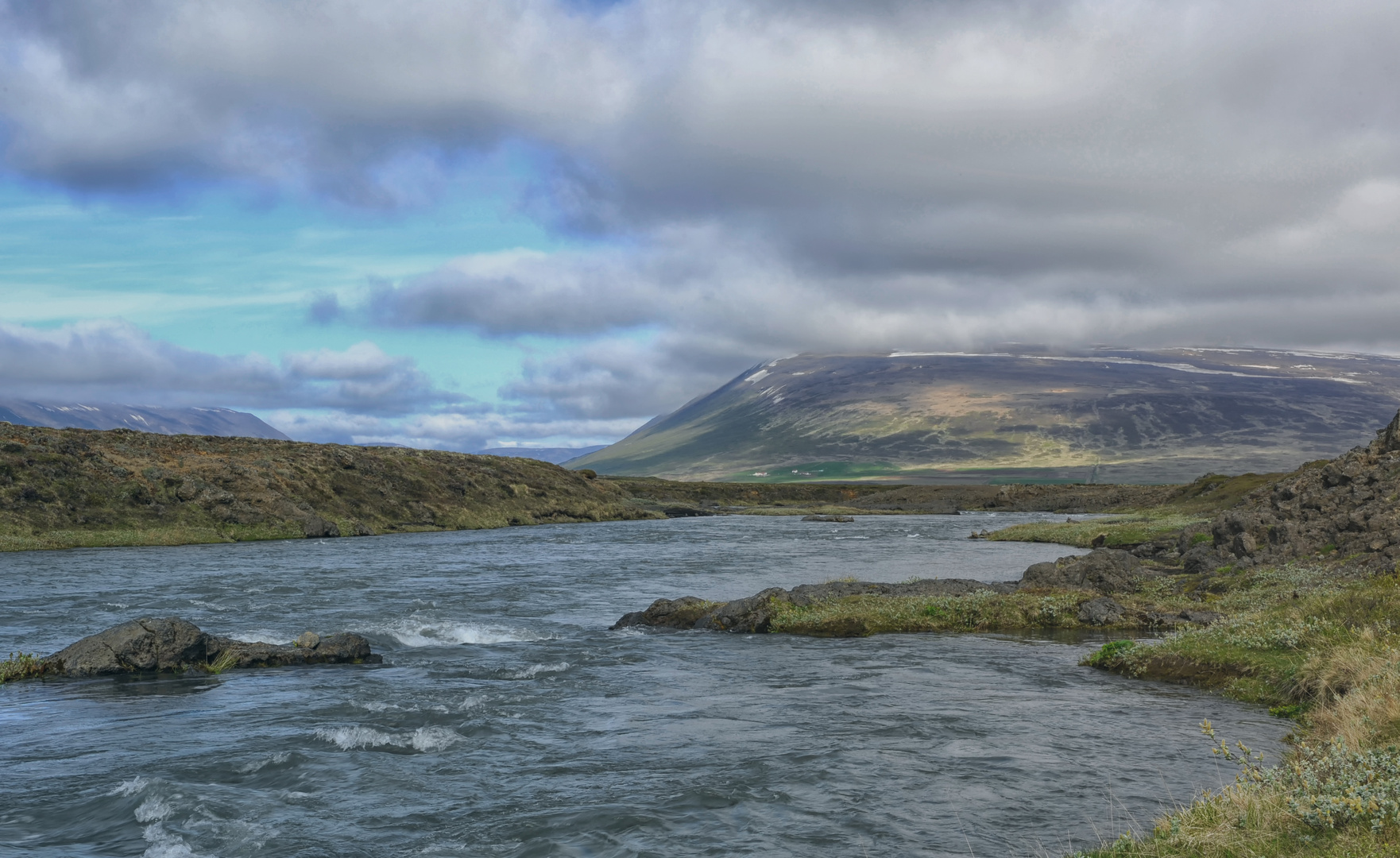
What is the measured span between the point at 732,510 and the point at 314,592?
117333 millimetres

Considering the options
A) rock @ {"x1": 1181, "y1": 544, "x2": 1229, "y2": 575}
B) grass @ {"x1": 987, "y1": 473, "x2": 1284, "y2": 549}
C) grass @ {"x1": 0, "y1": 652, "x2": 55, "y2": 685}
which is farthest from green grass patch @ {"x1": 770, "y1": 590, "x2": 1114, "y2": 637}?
grass @ {"x1": 987, "y1": 473, "x2": 1284, "y2": 549}

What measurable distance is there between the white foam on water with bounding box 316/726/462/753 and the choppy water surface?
0.23ft

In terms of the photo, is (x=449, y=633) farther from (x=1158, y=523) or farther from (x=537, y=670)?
(x=1158, y=523)

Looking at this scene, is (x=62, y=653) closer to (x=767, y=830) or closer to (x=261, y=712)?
(x=261, y=712)

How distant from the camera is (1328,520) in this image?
35812mm

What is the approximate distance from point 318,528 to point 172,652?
55910mm

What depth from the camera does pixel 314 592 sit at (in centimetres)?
3934

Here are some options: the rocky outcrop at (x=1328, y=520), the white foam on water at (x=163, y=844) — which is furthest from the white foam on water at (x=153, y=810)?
the rocky outcrop at (x=1328, y=520)

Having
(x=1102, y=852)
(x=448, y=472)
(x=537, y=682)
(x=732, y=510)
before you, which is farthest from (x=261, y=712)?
(x=732, y=510)

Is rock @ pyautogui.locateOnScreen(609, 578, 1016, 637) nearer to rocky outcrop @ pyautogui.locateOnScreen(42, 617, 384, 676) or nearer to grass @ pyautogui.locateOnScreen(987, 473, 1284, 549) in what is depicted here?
rocky outcrop @ pyautogui.locateOnScreen(42, 617, 384, 676)

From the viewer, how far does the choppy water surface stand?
12273mm

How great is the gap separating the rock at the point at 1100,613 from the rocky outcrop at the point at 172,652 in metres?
22.2

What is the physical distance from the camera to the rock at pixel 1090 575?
36.2m

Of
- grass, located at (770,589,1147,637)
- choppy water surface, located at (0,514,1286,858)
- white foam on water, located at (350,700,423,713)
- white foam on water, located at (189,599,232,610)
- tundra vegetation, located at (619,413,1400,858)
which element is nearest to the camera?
tundra vegetation, located at (619,413,1400,858)
